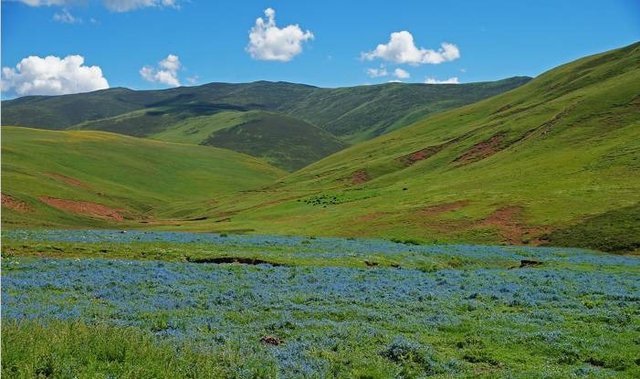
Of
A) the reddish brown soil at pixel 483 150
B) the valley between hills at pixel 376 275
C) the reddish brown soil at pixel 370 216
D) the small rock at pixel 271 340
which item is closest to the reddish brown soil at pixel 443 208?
the valley between hills at pixel 376 275

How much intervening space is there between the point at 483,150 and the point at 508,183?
3201cm

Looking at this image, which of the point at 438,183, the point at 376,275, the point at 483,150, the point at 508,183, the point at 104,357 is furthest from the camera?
the point at 483,150

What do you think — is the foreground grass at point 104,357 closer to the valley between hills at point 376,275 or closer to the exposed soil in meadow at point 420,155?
the valley between hills at point 376,275

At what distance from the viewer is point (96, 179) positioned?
141 metres

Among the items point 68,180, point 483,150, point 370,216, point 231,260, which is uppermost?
point 483,150

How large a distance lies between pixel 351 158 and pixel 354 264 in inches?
5034

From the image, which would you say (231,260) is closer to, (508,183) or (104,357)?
(104,357)

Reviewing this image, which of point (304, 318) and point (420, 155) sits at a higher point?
point (420, 155)

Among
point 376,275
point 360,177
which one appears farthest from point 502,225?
point 360,177

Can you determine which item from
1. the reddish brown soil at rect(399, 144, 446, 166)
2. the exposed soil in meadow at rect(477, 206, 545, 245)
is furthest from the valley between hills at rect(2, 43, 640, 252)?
the reddish brown soil at rect(399, 144, 446, 166)

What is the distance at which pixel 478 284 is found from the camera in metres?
30.8

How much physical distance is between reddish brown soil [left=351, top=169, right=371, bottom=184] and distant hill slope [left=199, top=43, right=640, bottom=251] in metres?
0.33


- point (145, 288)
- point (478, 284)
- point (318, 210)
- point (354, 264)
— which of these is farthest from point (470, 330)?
point (318, 210)

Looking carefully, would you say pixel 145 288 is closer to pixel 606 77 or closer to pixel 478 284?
pixel 478 284
